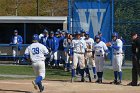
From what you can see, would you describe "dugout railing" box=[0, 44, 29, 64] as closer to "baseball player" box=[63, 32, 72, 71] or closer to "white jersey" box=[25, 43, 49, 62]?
"baseball player" box=[63, 32, 72, 71]

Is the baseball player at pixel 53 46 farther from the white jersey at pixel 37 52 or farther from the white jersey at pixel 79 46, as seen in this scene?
the white jersey at pixel 37 52

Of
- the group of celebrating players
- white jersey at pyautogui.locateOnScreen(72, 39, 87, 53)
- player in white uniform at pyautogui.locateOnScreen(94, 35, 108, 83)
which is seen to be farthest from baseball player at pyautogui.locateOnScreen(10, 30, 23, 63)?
player in white uniform at pyautogui.locateOnScreen(94, 35, 108, 83)

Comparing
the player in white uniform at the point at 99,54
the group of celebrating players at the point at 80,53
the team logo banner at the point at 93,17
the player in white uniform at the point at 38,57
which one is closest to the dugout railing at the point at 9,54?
the team logo banner at the point at 93,17

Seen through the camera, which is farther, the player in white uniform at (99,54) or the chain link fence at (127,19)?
the chain link fence at (127,19)

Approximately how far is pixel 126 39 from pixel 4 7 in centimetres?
3634

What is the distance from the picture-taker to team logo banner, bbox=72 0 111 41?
82.5ft

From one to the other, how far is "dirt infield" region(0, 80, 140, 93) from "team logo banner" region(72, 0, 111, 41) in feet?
26.5

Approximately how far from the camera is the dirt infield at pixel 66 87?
49.7 ft

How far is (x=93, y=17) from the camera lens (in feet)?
82.7

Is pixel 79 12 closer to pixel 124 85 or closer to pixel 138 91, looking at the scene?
pixel 124 85

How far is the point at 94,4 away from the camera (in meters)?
25.4

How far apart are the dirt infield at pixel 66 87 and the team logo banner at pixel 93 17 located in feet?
26.5

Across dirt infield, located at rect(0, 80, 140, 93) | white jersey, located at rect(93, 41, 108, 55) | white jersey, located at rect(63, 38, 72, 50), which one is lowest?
dirt infield, located at rect(0, 80, 140, 93)

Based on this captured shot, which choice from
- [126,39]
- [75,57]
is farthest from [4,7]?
[75,57]
